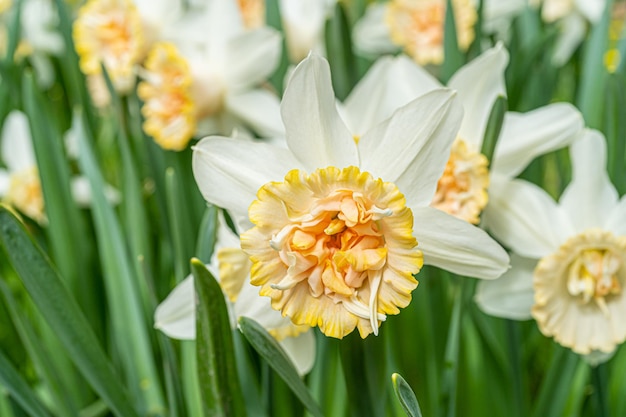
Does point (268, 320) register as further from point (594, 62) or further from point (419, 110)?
point (594, 62)

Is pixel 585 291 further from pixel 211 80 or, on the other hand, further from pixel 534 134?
pixel 211 80

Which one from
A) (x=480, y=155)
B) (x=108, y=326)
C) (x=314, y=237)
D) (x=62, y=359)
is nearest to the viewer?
(x=314, y=237)

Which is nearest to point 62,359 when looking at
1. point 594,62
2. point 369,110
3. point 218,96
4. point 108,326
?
point 108,326

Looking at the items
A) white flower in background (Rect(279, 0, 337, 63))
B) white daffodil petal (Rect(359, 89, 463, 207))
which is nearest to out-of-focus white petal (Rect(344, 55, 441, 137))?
white daffodil petal (Rect(359, 89, 463, 207))

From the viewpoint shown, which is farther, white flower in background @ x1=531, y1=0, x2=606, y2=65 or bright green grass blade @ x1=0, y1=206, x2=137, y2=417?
white flower in background @ x1=531, y1=0, x2=606, y2=65

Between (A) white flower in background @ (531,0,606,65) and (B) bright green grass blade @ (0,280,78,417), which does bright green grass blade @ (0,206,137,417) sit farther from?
(A) white flower in background @ (531,0,606,65)

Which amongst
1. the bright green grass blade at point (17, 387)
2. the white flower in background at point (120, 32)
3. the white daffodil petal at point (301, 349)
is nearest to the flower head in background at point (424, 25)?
the white flower in background at point (120, 32)
